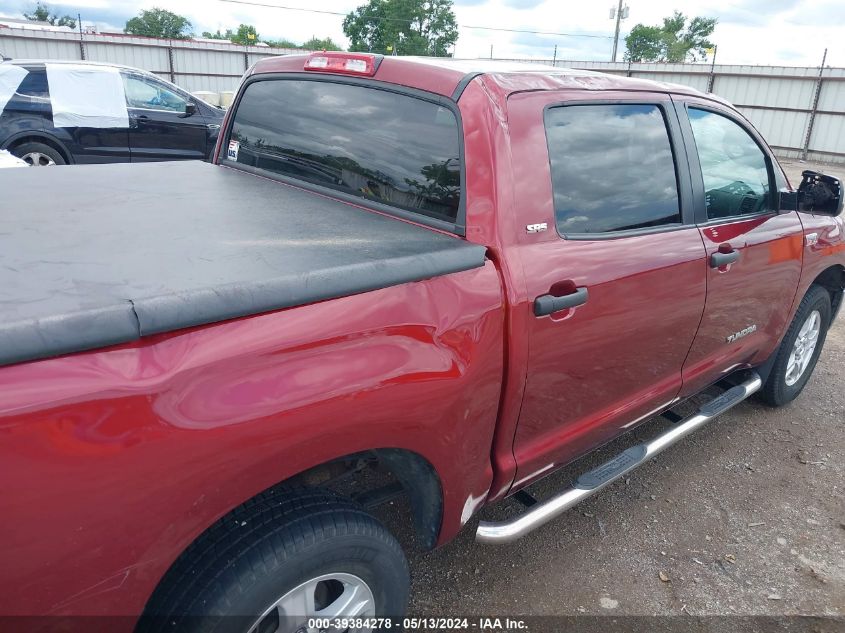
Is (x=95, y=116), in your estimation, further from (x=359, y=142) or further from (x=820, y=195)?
(x=820, y=195)

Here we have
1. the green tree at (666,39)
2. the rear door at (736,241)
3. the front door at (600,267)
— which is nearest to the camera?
the front door at (600,267)

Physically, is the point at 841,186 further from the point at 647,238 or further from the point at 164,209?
the point at 164,209

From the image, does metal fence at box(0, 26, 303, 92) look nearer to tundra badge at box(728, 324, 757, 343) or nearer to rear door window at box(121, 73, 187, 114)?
rear door window at box(121, 73, 187, 114)

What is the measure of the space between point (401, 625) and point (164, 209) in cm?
161

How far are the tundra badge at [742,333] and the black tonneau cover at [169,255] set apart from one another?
197cm

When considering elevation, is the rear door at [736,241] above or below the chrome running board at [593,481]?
above

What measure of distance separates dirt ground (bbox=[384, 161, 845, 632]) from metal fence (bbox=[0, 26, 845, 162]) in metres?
15.3

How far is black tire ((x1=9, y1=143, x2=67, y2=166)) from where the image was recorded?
8586 millimetres

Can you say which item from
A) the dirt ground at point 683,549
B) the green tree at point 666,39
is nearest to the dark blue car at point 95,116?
the dirt ground at point 683,549

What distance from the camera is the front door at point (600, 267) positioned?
89.1 inches

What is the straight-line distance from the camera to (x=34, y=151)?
870 cm

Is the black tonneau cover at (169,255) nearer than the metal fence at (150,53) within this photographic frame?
Yes

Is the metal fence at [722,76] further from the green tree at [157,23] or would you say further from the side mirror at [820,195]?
the green tree at [157,23]

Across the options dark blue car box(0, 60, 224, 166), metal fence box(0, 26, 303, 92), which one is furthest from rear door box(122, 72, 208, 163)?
metal fence box(0, 26, 303, 92)
